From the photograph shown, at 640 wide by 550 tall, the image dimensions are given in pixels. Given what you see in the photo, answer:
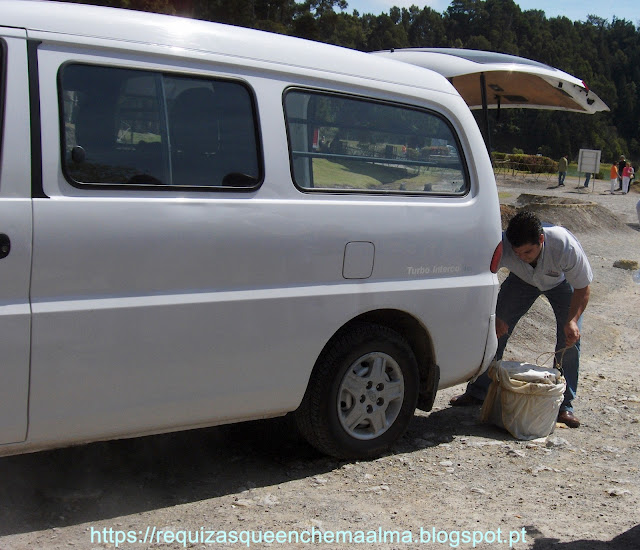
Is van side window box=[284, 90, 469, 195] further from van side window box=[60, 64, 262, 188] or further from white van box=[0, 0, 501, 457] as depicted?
van side window box=[60, 64, 262, 188]

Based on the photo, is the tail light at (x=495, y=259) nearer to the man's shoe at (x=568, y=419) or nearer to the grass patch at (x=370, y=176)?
the grass patch at (x=370, y=176)

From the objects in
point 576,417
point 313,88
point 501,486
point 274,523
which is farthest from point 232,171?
point 576,417

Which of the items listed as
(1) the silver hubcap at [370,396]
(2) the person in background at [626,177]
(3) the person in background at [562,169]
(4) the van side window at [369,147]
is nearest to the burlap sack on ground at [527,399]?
(1) the silver hubcap at [370,396]

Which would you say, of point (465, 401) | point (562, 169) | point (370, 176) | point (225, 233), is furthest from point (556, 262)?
point (562, 169)

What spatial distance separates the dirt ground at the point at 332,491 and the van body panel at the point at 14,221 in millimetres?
782

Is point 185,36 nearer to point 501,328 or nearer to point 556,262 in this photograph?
point 556,262

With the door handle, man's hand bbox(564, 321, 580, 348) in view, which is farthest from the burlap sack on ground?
the door handle

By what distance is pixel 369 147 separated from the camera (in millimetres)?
4574

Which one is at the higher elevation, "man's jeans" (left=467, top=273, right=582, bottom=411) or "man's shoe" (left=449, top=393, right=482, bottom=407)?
"man's jeans" (left=467, top=273, right=582, bottom=411)

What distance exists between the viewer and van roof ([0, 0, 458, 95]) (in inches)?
133

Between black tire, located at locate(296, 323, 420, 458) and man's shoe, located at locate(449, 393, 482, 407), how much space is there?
56.1 inches

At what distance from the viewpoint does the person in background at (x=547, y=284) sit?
213 inches

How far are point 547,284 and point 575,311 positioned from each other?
32 cm

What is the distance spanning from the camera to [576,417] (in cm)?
587
